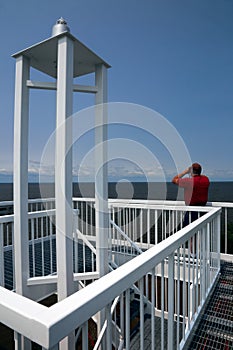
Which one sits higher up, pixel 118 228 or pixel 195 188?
pixel 195 188

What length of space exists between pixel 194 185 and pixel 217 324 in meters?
2.00

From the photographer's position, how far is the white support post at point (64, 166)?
1.54 meters

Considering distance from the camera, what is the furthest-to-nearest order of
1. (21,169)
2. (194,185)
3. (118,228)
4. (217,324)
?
1. (118,228)
2. (194,185)
3. (217,324)
4. (21,169)

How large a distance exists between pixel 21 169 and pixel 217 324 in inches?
93.0

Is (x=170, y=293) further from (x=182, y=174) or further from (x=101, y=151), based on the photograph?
(x=182, y=174)

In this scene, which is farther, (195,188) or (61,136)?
(195,188)

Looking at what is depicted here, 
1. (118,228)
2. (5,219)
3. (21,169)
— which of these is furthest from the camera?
(118,228)

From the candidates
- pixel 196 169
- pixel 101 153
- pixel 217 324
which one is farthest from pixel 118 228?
pixel 101 153

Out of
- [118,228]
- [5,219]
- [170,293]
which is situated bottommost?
[118,228]

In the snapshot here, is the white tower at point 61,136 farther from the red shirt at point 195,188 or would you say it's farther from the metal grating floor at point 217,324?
the red shirt at point 195,188

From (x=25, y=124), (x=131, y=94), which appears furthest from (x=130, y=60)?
(x=25, y=124)

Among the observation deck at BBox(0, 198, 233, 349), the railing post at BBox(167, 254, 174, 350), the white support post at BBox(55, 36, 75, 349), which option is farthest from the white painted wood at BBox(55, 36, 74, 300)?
the railing post at BBox(167, 254, 174, 350)

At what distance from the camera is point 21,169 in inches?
73.9

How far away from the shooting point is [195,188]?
12.0 feet
